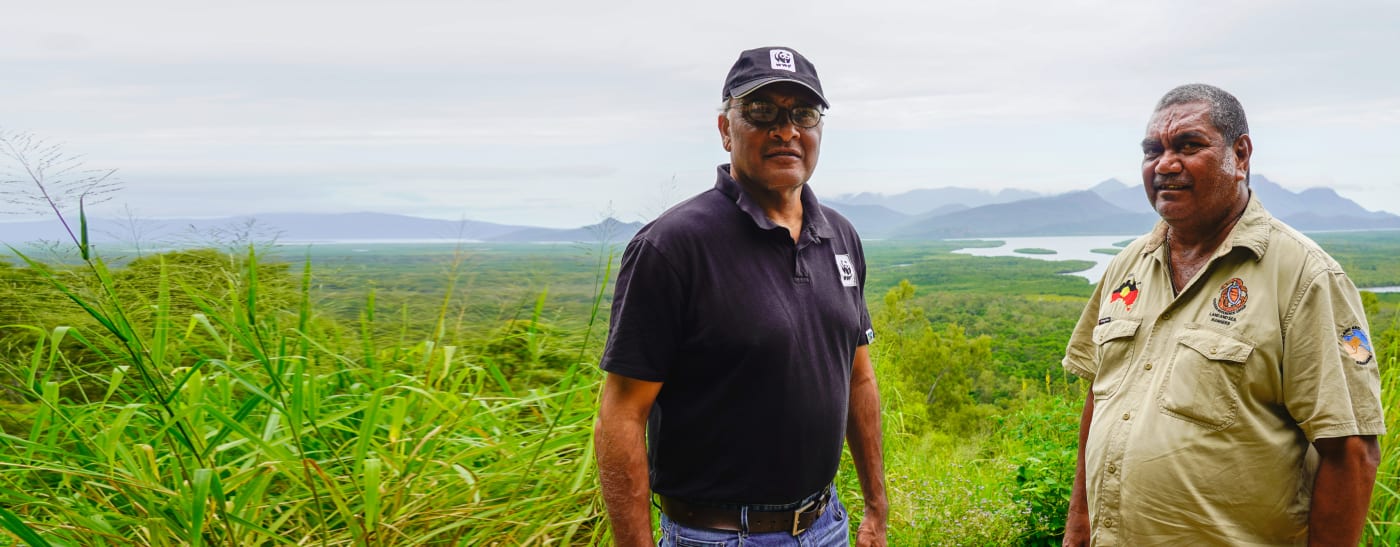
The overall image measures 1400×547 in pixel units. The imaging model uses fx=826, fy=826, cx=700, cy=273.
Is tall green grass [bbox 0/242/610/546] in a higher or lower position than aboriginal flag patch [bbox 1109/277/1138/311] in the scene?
lower

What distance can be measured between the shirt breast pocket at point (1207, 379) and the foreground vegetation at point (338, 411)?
4.90 feet

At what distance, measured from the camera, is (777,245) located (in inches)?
68.8

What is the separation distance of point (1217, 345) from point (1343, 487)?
36cm

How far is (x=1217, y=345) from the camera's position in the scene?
1.81m

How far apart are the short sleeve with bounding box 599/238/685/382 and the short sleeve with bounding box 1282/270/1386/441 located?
1295 millimetres

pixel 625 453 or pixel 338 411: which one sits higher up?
pixel 625 453

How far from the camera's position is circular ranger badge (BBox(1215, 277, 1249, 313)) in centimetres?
182

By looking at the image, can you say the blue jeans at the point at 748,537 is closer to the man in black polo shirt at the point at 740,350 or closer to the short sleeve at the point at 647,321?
the man in black polo shirt at the point at 740,350

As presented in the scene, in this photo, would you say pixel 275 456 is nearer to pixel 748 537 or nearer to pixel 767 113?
pixel 748 537

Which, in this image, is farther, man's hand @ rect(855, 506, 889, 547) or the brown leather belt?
man's hand @ rect(855, 506, 889, 547)

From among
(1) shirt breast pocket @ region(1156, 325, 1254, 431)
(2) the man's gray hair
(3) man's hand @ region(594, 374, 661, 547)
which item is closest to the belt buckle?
(3) man's hand @ region(594, 374, 661, 547)

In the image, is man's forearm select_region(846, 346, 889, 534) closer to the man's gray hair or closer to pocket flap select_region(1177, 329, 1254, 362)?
pocket flap select_region(1177, 329, 1254, 362)

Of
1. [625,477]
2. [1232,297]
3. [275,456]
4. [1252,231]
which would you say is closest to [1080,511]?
[1232,297]

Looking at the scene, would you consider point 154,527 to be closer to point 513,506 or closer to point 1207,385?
point 513,506
